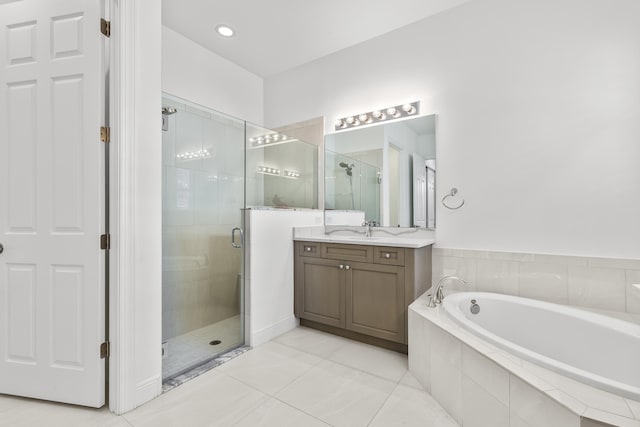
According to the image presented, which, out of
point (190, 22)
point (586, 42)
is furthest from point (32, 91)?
point (586, 42)

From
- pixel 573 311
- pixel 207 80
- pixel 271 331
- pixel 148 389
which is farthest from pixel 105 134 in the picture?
pixel 573 311

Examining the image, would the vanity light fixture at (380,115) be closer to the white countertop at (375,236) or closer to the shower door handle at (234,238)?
the white countertop at (375,236)

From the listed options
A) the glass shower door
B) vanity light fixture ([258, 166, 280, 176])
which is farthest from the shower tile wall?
vanity light fixture ([258, 166, 280, 176])

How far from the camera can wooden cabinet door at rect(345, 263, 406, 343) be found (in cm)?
231

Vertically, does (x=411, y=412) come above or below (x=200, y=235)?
below

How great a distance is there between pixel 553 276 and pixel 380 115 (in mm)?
1943

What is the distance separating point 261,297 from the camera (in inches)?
101

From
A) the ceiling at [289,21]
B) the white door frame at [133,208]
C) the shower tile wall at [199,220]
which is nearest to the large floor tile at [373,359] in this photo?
the shower tile wall at [199,220]

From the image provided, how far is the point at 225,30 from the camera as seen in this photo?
2801mm

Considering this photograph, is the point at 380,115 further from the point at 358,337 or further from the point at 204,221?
the point at 358,337

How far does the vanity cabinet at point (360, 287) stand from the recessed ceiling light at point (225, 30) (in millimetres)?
2125

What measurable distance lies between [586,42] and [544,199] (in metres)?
1.10

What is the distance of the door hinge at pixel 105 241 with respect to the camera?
164 cm

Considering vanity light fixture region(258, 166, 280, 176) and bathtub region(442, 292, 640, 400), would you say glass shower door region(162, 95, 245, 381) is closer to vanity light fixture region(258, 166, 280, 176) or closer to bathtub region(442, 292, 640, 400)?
vanity light fixture region(258, 166, 280, 176)
